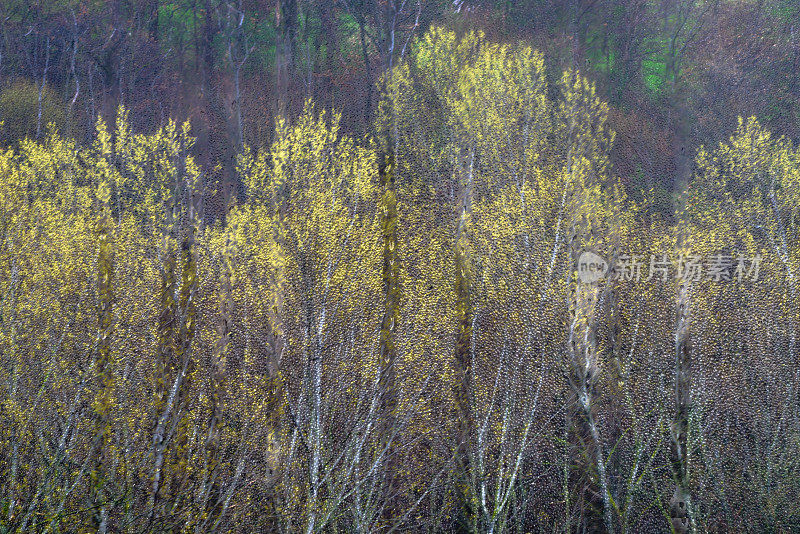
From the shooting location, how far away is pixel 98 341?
39.1ft

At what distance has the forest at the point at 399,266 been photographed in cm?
1116

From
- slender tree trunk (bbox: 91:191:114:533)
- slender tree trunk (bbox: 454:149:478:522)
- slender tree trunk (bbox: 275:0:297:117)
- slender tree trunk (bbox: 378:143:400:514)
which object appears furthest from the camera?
slender tree trunk (bbox: 275:0:297:117)

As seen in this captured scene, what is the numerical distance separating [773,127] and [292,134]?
12.1 metres

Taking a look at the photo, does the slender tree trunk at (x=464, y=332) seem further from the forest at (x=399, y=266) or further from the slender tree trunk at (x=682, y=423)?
the slender tree trunk at (x=682, y=423)

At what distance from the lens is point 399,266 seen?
1388 cm

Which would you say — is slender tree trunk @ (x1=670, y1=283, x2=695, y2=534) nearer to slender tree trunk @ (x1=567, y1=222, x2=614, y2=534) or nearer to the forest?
the forest

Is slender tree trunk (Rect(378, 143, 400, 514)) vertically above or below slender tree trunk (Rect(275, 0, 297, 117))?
below

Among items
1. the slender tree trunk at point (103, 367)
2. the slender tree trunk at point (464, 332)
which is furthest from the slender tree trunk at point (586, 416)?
the slender tree trunk at point (103, 367)

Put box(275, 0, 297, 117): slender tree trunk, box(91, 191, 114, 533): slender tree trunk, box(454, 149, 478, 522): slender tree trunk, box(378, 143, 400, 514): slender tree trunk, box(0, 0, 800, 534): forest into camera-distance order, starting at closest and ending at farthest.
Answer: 1. box(91, 191, 114, 533): slender tree trunk
2. box(0, 0, 800, 534): forest
3. box(378, 143, 400, 514): slender tree trunk
4. box(454, 149, 478, 522): slender tree trunk
5. box(275, 0, 297, 117): slender tree trunk

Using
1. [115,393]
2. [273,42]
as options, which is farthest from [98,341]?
[273,42]

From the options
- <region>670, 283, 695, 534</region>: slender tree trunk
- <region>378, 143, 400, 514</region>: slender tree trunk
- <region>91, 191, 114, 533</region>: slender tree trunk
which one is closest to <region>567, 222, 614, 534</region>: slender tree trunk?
<region>670, 283, 695, 534</region>: slender tree trunk

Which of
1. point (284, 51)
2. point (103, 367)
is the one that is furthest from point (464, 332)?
point (284, 51)

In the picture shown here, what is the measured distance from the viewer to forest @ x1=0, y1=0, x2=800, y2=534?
36.6 feet

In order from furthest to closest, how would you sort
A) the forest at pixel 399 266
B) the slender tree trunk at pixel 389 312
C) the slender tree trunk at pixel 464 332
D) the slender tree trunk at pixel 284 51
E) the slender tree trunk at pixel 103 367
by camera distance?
the slender tree trunk at pixel 284 51 < the slender tree trunk at pixel 464 332 < the slender tree trunk at pixel 389 312 < the forest at pixel 399 266 < the slender tree trunk at pixel 103 367
